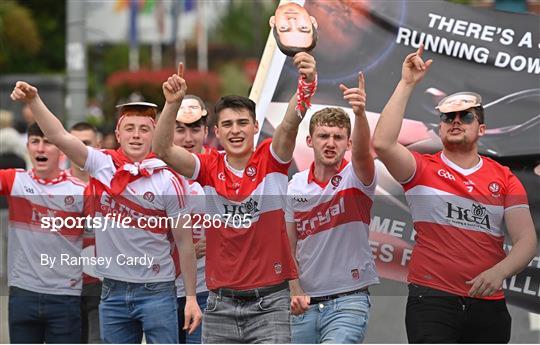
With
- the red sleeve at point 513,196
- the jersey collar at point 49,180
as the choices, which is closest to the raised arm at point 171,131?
the jersey collar at point 49,180

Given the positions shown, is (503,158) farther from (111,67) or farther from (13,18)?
(111,67)

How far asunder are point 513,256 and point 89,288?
2.84m

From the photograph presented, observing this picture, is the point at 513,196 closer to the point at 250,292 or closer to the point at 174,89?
the point at 250,292

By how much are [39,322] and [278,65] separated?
2.50 meters

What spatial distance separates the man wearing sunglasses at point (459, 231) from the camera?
22.0ft

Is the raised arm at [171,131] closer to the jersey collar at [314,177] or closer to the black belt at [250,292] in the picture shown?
the black belt at [250,292]

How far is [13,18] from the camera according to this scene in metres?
24.4

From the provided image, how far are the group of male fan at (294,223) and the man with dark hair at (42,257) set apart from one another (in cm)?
10

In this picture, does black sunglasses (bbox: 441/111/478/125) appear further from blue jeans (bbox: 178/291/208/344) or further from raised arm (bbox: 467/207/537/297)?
blue jeans (bbox: 178/291/208/344)

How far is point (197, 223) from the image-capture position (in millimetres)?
7105

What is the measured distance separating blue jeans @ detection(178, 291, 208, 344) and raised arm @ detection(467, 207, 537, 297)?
73.7 inches

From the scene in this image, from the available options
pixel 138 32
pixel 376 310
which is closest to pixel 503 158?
pixel 376 310

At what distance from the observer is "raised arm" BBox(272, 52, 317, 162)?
6281mm

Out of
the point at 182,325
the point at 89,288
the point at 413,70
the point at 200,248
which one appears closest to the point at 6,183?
the point at 89,288
